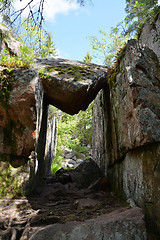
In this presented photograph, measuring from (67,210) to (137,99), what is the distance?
2351 millimetres

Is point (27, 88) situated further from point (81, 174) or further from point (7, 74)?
point (81, 174)

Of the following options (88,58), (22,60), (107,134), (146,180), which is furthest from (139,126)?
(88,58)

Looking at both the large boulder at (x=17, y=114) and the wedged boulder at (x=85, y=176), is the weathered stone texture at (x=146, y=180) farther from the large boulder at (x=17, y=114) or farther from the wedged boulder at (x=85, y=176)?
the large boulder at (x=17, y=114)

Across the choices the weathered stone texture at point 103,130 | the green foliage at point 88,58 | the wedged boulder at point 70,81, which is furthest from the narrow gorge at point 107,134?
the green foliage at point 88,58

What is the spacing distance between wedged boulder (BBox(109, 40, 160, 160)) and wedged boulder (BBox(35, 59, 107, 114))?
111cm

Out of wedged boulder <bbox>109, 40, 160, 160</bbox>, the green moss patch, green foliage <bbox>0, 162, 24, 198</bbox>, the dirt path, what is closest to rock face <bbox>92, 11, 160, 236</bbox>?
wedged boulder <bbox>109, 40, 160, 160</bbox>

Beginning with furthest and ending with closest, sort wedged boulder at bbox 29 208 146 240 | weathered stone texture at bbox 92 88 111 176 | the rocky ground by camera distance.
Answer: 1. weathered stone texture at bbox 92 88 111 176
2. the rocky ground
3. wedged boulder at bbox 29 208 146 240

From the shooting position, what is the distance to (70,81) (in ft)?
15.8

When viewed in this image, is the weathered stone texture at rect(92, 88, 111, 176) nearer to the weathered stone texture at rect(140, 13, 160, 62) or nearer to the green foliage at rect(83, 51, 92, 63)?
the weathered stone texture at rect(140, 13, 160, 62)

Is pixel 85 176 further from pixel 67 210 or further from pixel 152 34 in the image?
pixel 152 34

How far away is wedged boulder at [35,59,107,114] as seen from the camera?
479cm

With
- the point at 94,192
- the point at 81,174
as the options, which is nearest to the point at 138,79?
the point at 94,192

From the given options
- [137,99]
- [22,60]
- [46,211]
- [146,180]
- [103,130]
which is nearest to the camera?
[146,180]

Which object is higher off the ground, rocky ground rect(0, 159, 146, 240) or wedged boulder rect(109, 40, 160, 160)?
wedged boulder rect(109, 40, 160, 160)
